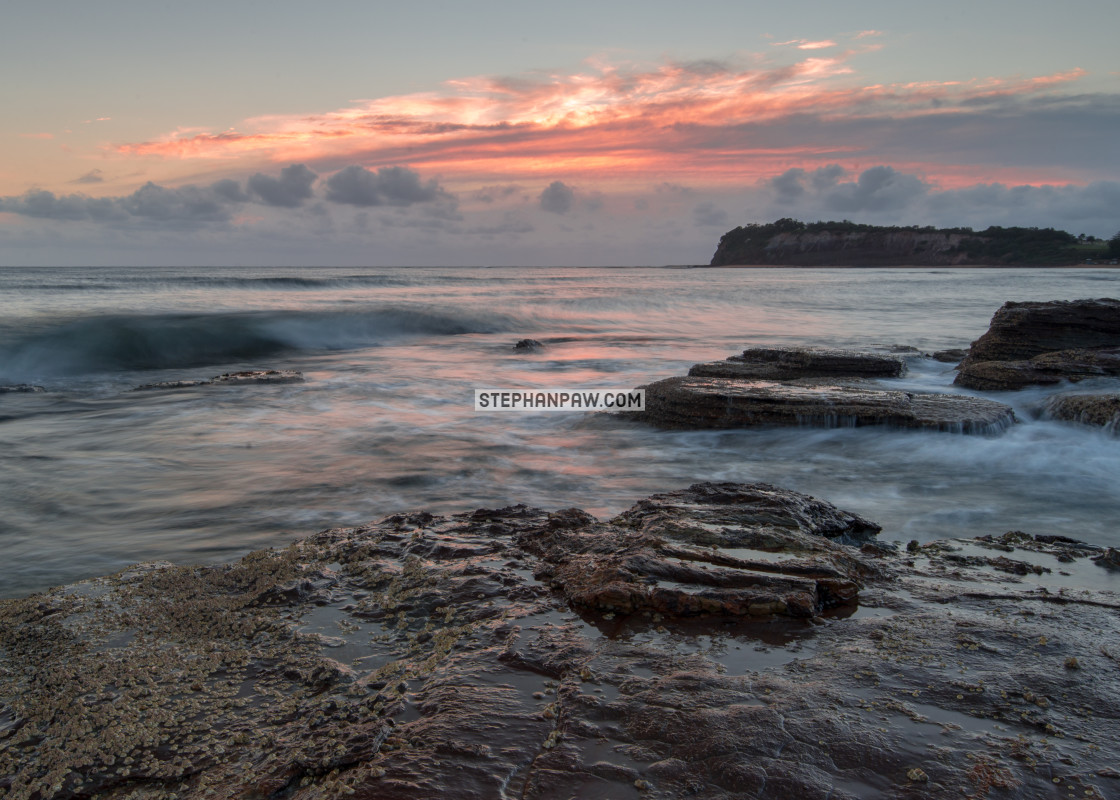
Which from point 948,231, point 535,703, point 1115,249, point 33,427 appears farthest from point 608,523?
point 948,231

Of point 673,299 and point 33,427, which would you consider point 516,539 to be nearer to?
point 33,427

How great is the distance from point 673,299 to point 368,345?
58.5 ft

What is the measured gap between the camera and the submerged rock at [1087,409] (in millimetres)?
6410

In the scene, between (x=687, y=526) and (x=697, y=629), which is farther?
(x=687, y=526)

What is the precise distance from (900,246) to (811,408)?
380ft

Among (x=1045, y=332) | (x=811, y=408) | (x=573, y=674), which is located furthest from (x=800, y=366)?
(x=573, y=674)

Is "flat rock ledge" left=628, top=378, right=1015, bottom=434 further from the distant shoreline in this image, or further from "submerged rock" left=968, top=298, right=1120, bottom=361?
the distant shoreline

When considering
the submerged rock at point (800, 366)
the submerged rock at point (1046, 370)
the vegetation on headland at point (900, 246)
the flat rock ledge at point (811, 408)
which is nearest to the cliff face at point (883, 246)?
the vegetation on headland at point (900, 246)

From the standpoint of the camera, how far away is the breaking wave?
44.5ft

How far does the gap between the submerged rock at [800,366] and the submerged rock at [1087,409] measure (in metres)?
2.29

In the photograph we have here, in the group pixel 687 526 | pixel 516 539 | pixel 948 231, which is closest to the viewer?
pixel 687 526

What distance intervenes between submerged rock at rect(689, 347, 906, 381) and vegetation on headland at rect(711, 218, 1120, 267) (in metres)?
90.4

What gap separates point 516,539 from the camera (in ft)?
Result: 12.4

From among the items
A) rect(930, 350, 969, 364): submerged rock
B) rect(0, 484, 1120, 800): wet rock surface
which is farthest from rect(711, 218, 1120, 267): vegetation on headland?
rect(0, 484, 1120, 800): wet rock surface
